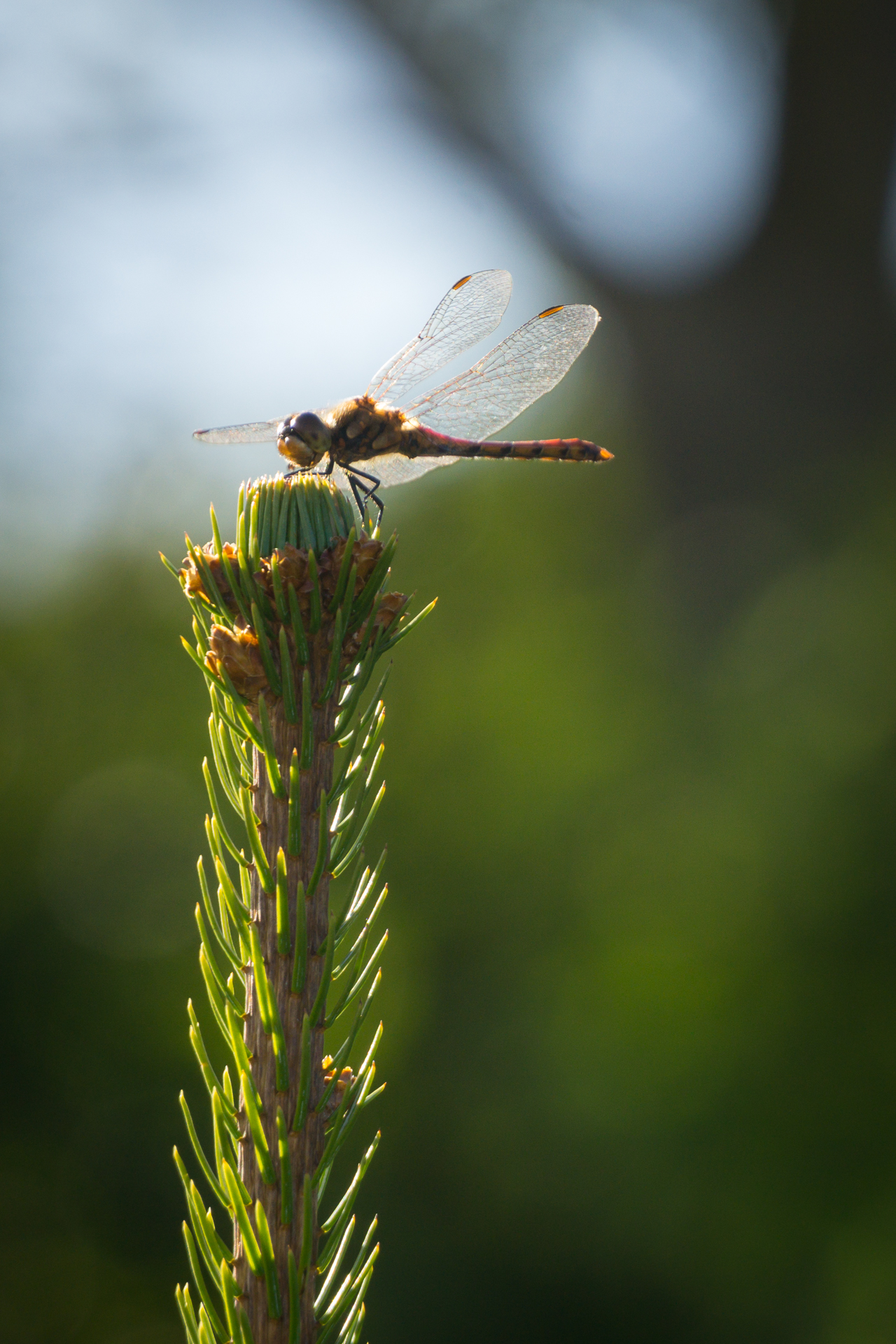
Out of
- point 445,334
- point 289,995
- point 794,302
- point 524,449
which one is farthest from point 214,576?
point 794,302

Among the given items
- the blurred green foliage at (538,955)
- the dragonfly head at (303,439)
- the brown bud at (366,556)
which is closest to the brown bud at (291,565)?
the brown bud at (366,556)

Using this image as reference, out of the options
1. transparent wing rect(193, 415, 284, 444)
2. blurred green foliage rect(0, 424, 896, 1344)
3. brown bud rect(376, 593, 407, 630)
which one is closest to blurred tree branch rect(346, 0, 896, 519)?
blurred green foliage rect(0, 424, 896, 1344)

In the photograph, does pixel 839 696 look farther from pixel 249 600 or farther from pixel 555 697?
pixel 249 600

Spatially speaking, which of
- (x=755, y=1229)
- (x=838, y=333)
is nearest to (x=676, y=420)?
(x=838, y=333)

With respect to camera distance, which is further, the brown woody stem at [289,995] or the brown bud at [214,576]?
the brown bud at [214,576]

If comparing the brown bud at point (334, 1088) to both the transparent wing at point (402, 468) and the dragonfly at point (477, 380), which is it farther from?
the transparent wing at point (402, 468)

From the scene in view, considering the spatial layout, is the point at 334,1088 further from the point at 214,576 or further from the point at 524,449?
the point at 524,449
